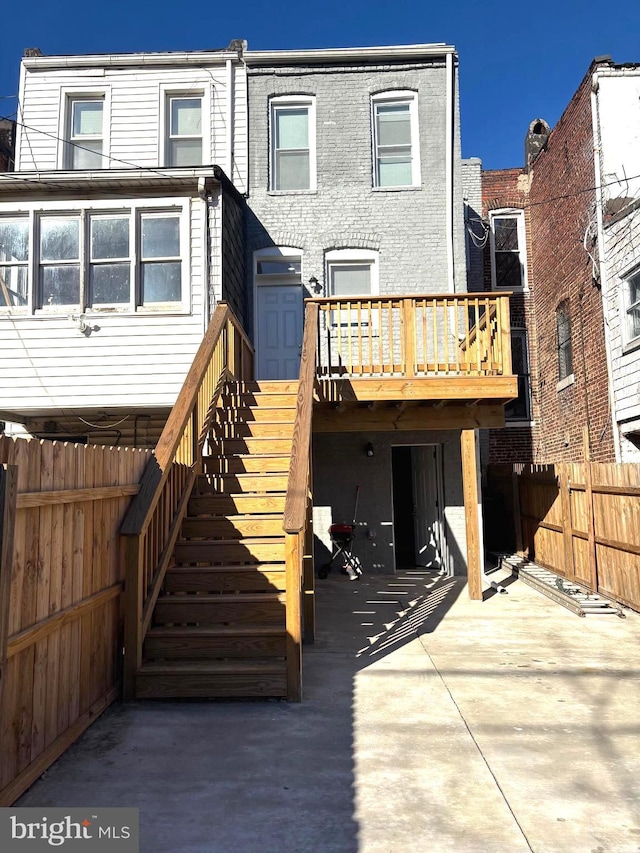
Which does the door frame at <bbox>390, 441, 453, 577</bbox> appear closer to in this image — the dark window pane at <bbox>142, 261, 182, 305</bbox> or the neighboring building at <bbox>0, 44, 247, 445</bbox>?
the neighboring building at <bbox>0, 44, 247, 445</bbox>

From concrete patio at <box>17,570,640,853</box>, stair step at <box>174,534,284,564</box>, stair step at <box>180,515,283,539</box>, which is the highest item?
stair step at <box>180,515,283,539</box>

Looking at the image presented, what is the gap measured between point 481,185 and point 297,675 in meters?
14.5

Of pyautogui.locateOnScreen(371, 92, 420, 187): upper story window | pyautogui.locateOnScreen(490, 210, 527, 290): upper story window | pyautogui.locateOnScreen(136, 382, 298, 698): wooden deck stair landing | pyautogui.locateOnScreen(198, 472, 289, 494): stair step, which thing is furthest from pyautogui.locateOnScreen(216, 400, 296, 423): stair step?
pyautogui.locateOnScreen(490, 210, 527, 290): upper story window

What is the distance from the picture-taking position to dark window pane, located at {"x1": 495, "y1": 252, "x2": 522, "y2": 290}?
1617cm

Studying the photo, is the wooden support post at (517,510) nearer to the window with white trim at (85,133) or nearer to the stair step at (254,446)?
the stair step at (254,446)

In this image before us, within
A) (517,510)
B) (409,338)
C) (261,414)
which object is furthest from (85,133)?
(517,510)

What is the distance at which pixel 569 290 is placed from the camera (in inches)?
518

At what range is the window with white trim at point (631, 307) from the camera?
34.0ft

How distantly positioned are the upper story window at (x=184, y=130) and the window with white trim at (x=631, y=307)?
7.34 meters

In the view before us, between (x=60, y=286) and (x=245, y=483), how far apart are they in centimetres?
489

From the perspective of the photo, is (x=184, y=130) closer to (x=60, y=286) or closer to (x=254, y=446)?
(x=60, y=286)

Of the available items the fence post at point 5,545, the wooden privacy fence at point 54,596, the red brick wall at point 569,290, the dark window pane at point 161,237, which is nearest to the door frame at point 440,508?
the red brick wall at point 569,290

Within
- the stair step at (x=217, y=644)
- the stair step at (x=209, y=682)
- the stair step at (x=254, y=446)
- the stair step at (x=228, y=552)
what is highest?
the stair step at (x=254, y=446)

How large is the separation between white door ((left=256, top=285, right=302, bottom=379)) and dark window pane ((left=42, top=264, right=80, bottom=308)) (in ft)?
9.90
